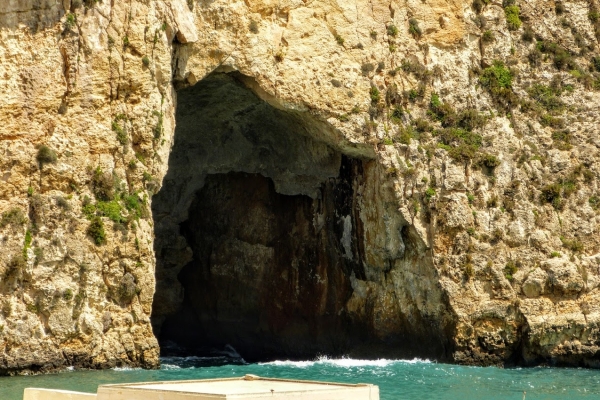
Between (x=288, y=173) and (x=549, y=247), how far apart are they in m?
10.3

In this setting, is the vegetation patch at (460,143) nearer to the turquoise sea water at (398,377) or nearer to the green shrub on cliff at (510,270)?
the green shrub on cliff at (510,270)

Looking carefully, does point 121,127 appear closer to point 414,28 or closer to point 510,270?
point 414,28

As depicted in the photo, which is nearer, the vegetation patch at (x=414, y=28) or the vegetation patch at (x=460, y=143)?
the vegetation patch at (x=460, y=143)

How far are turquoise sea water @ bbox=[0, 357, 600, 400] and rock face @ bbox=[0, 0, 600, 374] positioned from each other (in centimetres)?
138

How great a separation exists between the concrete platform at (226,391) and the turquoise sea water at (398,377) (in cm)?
833

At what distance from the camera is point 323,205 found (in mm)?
42312

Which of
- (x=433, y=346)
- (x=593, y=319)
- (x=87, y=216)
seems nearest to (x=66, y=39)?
(x=87, y=216)

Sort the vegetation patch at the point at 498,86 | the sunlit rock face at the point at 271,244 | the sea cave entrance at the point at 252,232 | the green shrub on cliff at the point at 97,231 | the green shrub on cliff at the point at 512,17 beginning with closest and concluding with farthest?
the green shrub on cliff at the point at 97,231 → the sunlit rock face at the point at 271,244 → the vegetation patch at the point at 498,86 → the sea cave entrance at the point at 252,232 → the green shrub on cliff at the point at 512,17

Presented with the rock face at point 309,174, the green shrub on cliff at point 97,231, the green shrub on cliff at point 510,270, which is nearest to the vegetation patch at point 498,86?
the rock face at point 309,174

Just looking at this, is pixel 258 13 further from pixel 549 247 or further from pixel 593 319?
pixel 593 319

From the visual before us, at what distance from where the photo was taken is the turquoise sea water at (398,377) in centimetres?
2952

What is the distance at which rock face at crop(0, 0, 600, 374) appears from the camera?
32250 mm

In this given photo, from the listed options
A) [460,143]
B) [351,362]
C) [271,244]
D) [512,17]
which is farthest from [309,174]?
[512,17]

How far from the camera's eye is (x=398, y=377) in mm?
33656
